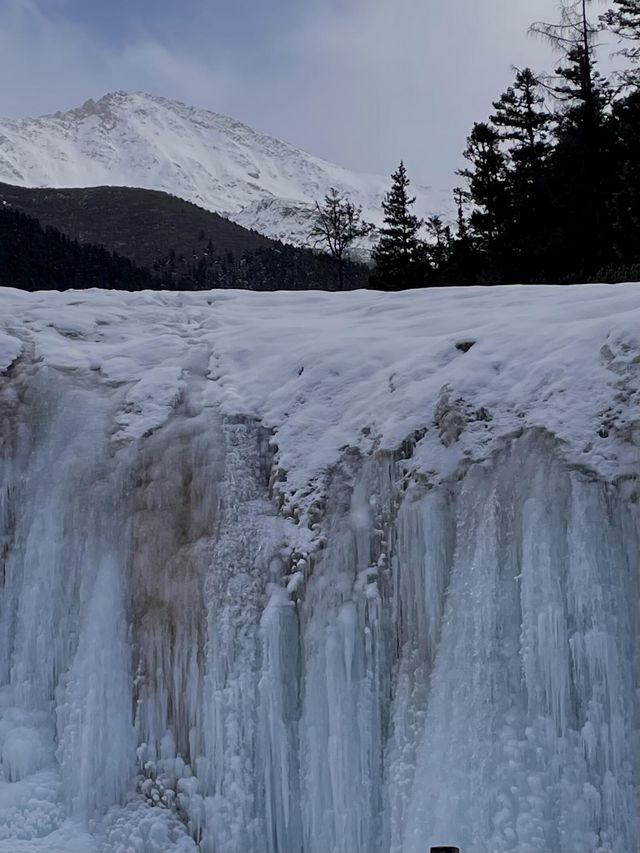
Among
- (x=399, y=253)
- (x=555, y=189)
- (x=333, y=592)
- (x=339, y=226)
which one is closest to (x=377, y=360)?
(x=333, y=592)

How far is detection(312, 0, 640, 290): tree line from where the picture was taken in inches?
720

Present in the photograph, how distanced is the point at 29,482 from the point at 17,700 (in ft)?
5.46

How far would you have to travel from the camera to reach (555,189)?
1956 cm

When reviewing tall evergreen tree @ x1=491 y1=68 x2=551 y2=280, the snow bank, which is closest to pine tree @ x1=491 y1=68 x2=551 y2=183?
tall evergreen tree @ x1=491 y1=68 x2=551 y2=280

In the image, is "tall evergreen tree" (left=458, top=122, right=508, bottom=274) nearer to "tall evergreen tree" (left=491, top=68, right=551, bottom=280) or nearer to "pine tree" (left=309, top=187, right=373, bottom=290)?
"tall evergreen tree" (left=491, top=68, right=551, bottom=280)

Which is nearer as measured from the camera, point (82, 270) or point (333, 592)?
point (333, 592)

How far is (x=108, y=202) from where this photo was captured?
9650cm

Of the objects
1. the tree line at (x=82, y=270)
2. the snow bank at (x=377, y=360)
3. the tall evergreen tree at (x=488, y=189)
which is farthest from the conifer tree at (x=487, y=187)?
the snow bank at (x=377, y=360)

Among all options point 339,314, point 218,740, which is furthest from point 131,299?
point 218,740

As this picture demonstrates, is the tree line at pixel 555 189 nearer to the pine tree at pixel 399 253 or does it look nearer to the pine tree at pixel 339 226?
the pine tree at pixel 399 253

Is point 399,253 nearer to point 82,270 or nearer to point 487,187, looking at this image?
point 487,187

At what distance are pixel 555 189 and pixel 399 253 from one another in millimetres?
7059

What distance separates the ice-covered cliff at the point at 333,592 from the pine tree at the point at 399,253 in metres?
18.1

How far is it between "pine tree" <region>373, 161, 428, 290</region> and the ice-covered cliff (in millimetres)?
18090
